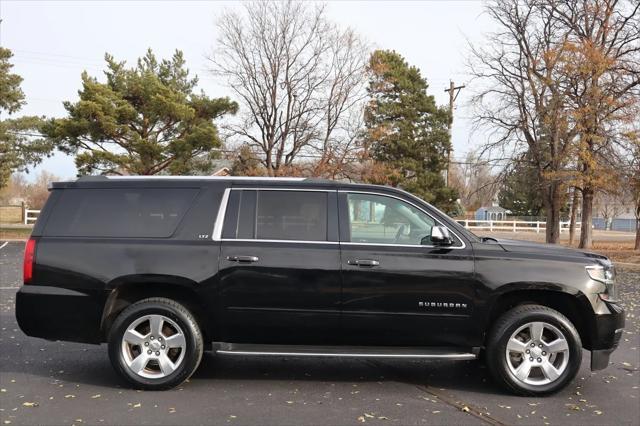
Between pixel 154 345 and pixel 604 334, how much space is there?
4032 mm

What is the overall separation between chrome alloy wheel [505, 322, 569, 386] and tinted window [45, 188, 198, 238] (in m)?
3.26

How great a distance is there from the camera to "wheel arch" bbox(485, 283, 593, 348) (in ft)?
16.8

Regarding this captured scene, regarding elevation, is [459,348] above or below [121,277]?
below

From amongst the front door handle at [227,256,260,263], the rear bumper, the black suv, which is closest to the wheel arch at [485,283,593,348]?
the black suv

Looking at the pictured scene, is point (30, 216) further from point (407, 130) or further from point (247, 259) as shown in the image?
point (247, 259)

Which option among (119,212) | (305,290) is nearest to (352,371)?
(305,290)

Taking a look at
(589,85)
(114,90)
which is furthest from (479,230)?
(114,90)

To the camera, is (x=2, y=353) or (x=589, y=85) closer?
(x=2, y=353)

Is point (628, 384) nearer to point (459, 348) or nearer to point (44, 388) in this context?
point (459, 348)

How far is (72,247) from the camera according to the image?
523 cm

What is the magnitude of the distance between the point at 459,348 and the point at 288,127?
2956cm

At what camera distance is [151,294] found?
213 inches

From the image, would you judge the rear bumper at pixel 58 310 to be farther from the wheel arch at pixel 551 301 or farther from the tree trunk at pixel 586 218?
the tree trunk at pixel 586 218

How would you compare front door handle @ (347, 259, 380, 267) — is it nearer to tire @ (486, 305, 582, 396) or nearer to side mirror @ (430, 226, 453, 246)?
side mirror @ (430, 226, 453, 246)
